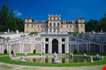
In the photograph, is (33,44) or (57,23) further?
(57,23)

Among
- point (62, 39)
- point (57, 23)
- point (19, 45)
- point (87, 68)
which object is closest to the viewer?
point (87, 68)

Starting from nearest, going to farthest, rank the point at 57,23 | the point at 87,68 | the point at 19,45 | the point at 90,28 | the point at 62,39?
the point at 87,68 < the point at 19,45 < the point at 62,39 < the point at 57,23 < the point at 90,28

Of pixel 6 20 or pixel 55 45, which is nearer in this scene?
pixel 55 45

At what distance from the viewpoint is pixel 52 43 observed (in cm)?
5291

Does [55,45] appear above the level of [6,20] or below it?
below

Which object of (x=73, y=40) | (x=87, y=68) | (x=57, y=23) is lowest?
(x=87, y=68)

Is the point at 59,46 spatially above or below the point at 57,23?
below

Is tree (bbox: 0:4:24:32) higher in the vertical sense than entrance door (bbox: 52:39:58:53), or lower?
higher

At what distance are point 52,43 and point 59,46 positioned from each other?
162 cm

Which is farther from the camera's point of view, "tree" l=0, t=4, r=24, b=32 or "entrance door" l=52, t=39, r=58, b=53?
"tree" l=0, t=4, r=24, b=32

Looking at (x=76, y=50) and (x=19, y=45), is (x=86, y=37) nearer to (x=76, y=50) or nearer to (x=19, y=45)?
(x=76, y=50)

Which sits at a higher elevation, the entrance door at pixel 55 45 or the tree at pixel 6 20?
the tree at pixel 6 20

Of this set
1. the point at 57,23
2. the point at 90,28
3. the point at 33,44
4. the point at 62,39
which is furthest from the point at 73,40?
the point at 90,28

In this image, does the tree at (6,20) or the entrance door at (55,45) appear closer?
the entrance door at (55,45)
